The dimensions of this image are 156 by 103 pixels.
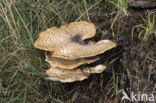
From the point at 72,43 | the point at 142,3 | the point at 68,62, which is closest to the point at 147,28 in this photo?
the point at 142,3

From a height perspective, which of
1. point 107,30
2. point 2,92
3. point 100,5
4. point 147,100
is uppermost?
point 100,5

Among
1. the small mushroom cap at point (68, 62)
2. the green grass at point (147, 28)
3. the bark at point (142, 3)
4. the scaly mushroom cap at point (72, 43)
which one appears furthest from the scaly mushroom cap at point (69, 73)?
the bark at point (142, 3)

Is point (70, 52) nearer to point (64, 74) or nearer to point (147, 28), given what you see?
point (64, 74)

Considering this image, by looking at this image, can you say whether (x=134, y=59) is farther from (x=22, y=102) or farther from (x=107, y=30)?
(x=22, y=102)

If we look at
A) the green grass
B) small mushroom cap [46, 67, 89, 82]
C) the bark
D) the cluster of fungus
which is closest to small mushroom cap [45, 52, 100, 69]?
the cluster of fungus

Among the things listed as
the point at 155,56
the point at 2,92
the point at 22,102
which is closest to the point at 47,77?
the point at 22,102

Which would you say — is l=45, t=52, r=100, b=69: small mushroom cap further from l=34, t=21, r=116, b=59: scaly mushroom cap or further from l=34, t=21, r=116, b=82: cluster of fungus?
l=34, t=21, r=116, b=59: scaly mushroom cap

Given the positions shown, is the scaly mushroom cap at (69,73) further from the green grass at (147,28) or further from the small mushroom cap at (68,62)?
the green grass at (147,28)

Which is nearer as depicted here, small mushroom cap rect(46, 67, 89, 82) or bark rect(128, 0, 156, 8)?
small mushroom cap rect(46, 67, 89, 82)
